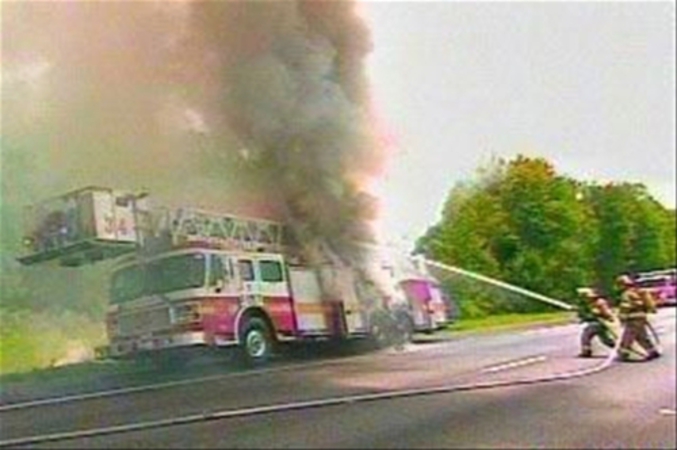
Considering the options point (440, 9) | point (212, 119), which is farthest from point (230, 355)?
point (440, 9)

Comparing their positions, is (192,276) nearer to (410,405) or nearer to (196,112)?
(196,112)

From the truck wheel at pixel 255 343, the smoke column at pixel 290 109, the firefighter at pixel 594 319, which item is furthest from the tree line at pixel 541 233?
the truck wheel at pixel 255 343


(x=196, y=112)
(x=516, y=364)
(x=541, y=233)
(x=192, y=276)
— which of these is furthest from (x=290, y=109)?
(x=516, y=364)

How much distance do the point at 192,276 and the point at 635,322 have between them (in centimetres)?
73

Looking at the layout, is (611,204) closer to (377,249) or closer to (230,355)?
(377,249)

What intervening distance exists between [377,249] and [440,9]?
1.32 ft

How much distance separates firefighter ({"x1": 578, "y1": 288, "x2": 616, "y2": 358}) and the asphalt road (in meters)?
0.02

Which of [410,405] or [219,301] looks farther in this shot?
[219,301]

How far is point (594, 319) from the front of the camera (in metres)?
1.73

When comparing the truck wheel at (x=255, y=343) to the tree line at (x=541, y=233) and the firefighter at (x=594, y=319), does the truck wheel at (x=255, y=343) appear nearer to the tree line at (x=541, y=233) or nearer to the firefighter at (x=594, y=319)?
the tree line at (x=541, y=233)

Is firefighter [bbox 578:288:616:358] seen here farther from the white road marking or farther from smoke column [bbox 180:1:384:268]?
smoke column [bbox 180:1:384:268]

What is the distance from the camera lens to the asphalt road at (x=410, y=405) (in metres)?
1.61

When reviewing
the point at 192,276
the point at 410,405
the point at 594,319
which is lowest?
the point at 410,405

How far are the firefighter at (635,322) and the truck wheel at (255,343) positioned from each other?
58 cm
